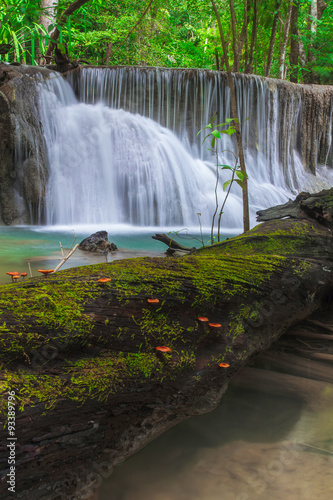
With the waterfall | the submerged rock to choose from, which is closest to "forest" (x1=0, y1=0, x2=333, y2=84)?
the waterfall

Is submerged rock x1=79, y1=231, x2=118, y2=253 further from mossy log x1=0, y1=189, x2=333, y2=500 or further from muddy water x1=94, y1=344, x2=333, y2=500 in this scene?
muddy water x1=94, y1=344, x2=333, y2=500

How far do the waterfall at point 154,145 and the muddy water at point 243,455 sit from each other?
7644 millimetres

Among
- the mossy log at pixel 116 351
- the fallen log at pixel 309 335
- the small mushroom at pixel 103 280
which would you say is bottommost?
the fallen log at pixel 309 335

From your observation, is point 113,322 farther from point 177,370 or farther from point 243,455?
point 243,455

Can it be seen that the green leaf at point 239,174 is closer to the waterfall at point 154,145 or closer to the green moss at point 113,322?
the green moss at point 113,322

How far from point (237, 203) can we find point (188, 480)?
29.9ft

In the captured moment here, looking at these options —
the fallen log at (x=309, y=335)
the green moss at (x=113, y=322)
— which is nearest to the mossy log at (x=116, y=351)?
the green moss at (x=113, y=322)

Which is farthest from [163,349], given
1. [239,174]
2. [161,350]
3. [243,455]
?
[239,174]

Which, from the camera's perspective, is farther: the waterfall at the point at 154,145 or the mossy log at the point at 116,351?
A: the waterfall at the point at 154,145

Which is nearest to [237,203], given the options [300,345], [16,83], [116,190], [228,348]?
[116,190]

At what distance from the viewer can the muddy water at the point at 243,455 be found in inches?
61.1

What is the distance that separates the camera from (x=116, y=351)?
172 centimetres

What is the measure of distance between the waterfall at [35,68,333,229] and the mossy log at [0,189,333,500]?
752 cm

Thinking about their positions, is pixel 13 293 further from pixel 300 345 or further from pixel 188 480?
pixel 300 345
